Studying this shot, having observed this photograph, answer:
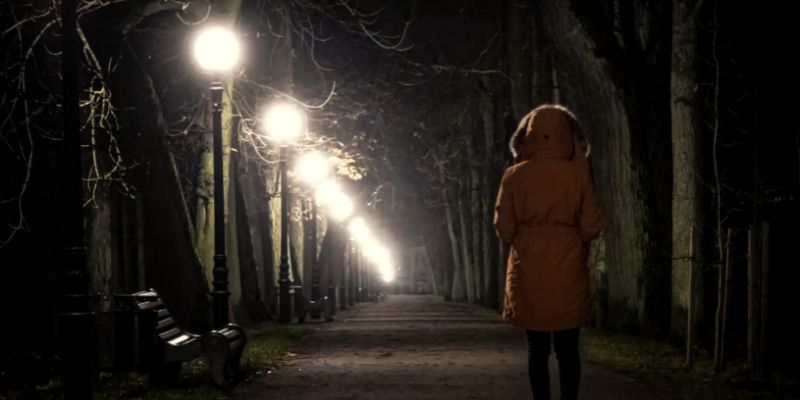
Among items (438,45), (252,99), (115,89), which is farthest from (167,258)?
(438,45)

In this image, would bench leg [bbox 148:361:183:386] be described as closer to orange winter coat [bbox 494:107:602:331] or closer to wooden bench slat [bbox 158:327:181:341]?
wooden bench slat [bbox 158:327:181:341]

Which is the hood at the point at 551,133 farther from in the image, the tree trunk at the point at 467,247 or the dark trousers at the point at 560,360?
the tree trunk at the point at 467,247

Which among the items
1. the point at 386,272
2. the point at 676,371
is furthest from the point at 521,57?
the point at 386,272

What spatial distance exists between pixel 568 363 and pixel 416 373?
541cm

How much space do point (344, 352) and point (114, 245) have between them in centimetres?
488

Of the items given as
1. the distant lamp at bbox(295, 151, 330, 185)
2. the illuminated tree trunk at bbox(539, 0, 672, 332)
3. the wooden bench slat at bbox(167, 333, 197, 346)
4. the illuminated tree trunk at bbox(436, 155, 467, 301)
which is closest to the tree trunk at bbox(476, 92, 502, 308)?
the illuminated tree trunk at bbox(436, 155, 467, 301)

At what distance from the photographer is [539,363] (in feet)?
21.3

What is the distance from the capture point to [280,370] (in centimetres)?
1241

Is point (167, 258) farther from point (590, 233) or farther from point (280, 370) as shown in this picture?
point (590, 233)

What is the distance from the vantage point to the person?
626 cm

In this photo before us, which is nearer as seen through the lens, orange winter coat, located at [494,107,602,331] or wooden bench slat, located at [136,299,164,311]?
orange winter coat, located at [494,107,602,331]

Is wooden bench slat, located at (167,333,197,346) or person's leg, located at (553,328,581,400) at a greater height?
person's leg, located at (553,328,581,400)

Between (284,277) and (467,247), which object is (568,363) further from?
(467,247)

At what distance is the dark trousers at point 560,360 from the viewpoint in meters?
6.37
